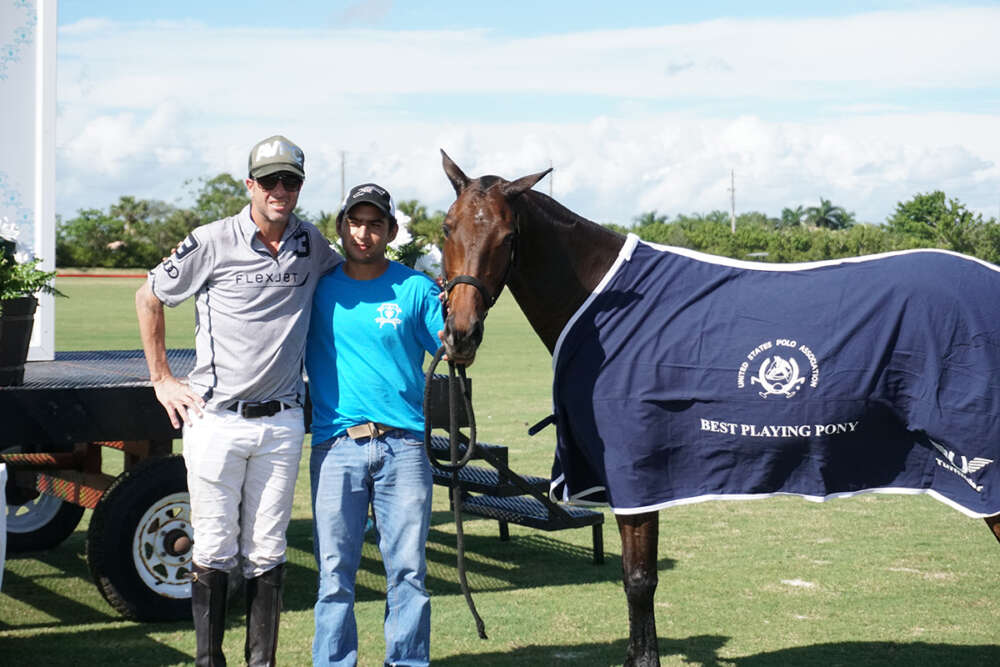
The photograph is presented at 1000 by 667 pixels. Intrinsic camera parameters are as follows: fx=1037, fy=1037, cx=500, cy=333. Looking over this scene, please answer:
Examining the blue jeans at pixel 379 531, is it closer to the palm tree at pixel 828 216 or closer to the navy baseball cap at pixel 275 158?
the navy baseball cap at pixel 275 158

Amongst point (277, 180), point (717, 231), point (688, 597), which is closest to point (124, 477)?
point (277, 180)

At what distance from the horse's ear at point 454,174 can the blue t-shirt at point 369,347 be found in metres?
0.40

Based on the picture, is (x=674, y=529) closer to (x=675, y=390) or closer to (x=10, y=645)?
(x=675, y=390)

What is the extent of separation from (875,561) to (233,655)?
396 cm

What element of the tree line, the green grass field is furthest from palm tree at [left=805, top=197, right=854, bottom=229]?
the green grass field

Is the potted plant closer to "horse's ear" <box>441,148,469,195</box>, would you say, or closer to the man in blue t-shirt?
the man in blue t-shirt

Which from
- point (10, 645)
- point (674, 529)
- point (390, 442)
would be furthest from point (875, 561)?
point (10, 645)

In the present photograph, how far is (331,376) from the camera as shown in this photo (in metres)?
3.94

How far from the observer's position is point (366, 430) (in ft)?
12.6

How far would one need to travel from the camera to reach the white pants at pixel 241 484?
3.86 metres

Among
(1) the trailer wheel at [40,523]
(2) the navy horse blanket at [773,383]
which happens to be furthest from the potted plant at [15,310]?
(2) the navy horse blanket at [773,383]

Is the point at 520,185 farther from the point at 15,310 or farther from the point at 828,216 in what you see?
the point at 828,216

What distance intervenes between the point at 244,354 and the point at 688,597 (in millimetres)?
3145

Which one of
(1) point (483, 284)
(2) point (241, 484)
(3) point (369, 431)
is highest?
(1) point (483, 284)
